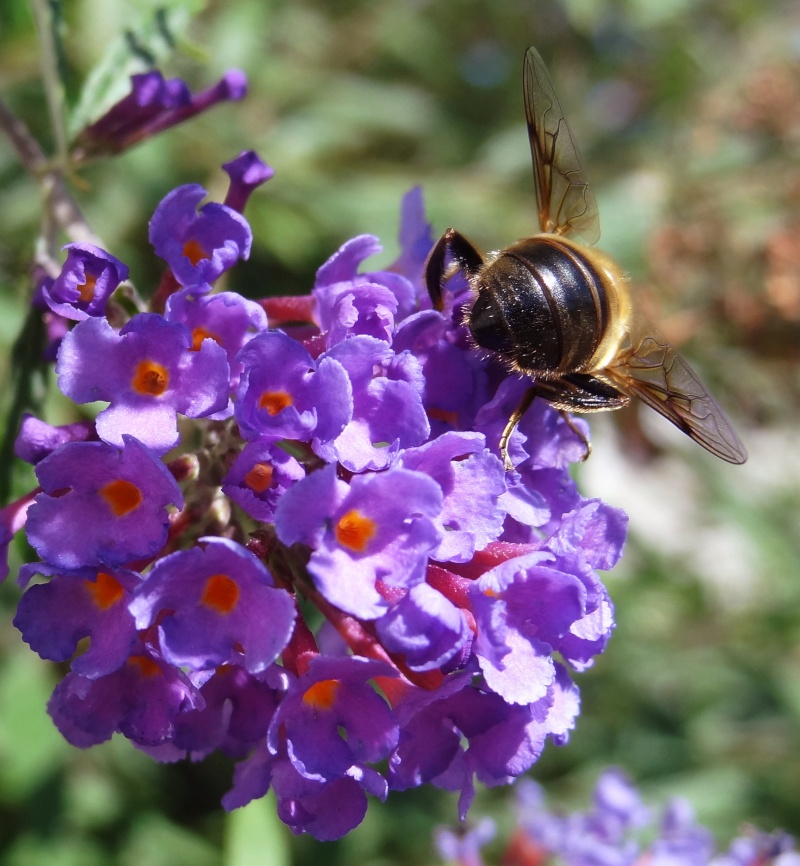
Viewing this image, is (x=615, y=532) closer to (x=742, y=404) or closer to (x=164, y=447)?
(x=164, y=447)

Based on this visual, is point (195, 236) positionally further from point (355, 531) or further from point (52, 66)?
point (52, 66)

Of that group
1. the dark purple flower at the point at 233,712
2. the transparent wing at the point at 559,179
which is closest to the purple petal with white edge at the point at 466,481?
the dark purple flower at the point at 233,712

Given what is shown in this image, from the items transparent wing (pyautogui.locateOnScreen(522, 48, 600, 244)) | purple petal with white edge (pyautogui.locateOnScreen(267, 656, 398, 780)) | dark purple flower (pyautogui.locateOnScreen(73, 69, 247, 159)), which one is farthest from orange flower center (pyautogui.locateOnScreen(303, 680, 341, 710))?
dark purple flower (pyautogui.locateOnScreen(73, 69, 247, 159))

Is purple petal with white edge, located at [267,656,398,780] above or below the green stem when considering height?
below

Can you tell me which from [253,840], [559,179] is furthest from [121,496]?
[253,840]

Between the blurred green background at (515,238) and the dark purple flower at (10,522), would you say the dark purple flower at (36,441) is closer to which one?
the dark purple flower at (10,522)

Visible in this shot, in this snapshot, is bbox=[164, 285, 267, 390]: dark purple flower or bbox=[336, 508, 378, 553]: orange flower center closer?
bbox=[336, 508, 378, 553]: orange flower center

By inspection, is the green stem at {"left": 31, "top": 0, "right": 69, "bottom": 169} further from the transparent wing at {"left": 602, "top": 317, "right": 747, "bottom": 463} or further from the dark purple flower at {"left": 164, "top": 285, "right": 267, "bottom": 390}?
the transparent wing at {"left": 602, "top": 317, "right": 747, "bottom": 463}
